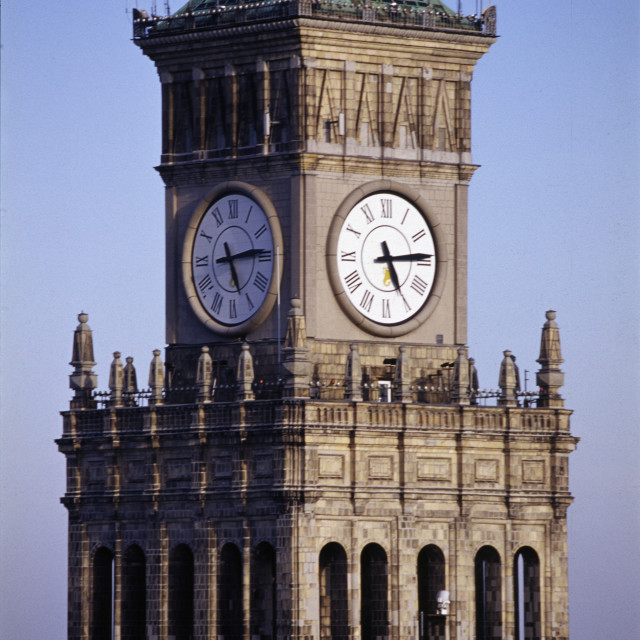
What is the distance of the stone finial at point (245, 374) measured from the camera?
111 meters

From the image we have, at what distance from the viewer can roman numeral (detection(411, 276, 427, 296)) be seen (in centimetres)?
11381

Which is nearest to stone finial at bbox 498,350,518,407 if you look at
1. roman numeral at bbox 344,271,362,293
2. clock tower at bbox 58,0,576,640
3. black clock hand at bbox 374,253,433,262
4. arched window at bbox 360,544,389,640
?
clock tower at bbox 58,0,576,640

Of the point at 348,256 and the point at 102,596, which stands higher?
the point at 348,256

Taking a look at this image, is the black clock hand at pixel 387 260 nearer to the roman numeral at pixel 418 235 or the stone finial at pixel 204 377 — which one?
the roman numeral at pixel 418 235

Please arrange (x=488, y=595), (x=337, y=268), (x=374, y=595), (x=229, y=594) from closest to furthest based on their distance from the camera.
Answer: (x=374, y=595), (x=229, y=594), (x=337, y=268), (x=488, y=595)

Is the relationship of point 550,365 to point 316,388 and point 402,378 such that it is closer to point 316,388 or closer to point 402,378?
point 402,378

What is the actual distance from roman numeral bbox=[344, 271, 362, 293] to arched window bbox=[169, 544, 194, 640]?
8.26 meters

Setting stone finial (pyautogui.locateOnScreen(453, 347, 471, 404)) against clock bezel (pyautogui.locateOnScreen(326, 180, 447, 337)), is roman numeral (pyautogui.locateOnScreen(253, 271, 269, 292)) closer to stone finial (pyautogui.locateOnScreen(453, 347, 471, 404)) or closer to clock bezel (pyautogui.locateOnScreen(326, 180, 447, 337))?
clock bezel (pyautogui.locateOnScreen(326, 180, 447, 337))

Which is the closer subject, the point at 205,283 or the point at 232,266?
the point at 232,266

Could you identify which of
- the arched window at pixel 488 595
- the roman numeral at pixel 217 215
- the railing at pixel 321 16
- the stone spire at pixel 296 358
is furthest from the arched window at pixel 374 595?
the railing at pixel 321 16

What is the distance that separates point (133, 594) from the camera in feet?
377

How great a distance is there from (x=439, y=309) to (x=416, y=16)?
7.93 metres

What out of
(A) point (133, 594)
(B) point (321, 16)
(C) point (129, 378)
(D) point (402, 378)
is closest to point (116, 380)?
(C) point (129, 378)

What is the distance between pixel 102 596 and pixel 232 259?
10169 millimetres
